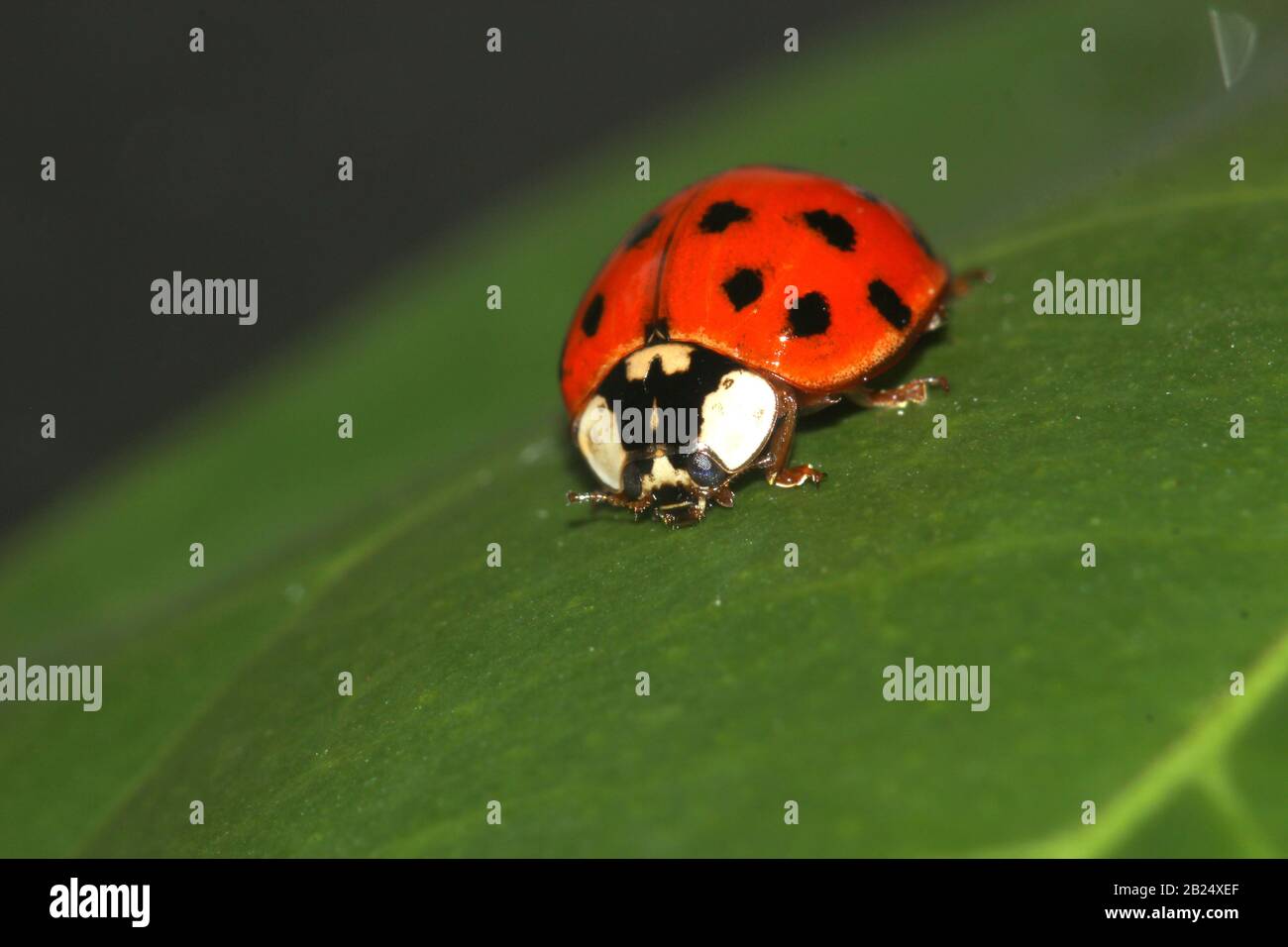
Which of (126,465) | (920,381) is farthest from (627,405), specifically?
(126,465)

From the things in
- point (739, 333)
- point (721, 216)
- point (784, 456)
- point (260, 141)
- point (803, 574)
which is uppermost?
point (260, 141)

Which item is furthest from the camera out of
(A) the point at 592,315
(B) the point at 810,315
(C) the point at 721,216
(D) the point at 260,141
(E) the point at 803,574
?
(D) the point at 260,141

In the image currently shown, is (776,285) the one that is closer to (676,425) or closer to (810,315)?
(810,315)

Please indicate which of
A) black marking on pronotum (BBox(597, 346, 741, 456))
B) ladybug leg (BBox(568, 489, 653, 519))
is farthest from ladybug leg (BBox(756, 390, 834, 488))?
ladybug leg (BBox(568, 489, 653, 519))

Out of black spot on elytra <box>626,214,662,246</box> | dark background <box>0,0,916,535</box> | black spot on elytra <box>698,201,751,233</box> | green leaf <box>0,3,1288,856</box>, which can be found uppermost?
dark background <box>0,0,916,535</box>

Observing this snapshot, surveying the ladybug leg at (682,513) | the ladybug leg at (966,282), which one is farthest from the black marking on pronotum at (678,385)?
the ladybug leg at (966,282)

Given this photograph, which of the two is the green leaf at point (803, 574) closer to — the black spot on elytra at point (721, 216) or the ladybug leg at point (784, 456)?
the ladybug leg at point (784, 456)

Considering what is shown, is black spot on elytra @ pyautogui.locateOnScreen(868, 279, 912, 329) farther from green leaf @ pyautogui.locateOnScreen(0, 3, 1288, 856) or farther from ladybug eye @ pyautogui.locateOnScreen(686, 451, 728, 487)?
ladybug eye @ pyautogui.locateOnScreen(686, 451, 728, 487)

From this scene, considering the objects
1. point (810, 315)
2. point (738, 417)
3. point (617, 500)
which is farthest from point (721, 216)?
point (617, 500)
